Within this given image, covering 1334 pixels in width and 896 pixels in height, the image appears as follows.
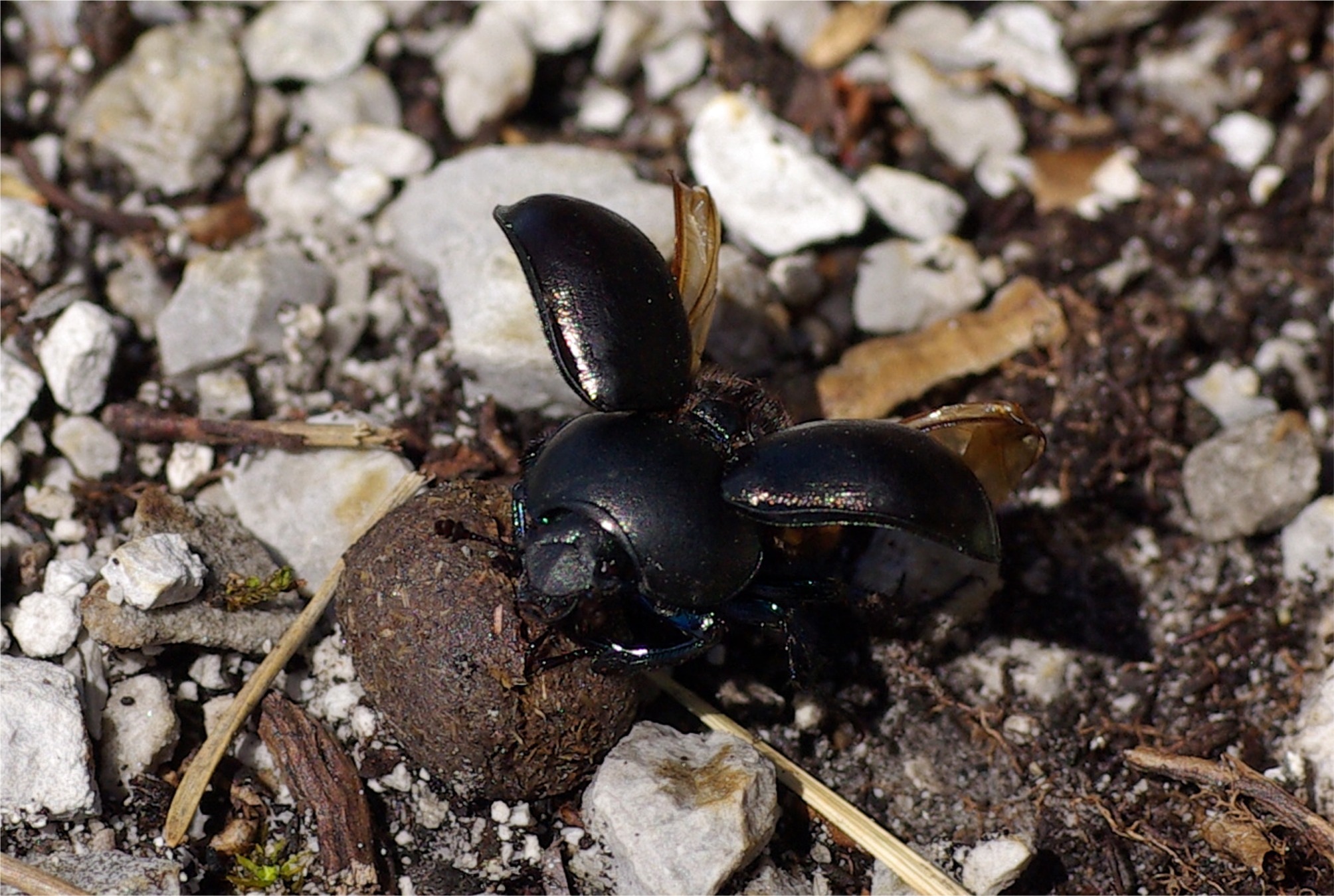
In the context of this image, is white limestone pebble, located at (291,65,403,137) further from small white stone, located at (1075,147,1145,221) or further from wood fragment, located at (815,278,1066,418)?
small white stone, located at (1075,147,1145,221)

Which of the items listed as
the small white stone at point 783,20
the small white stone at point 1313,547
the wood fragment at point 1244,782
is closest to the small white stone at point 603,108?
the small white stone at point 783,20

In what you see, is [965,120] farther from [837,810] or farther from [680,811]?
[680,811]

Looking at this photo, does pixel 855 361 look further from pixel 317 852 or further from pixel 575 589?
pixel 317 852

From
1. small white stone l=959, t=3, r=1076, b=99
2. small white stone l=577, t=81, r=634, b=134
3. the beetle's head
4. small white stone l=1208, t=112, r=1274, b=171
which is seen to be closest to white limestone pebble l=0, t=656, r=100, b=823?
the beetle's head

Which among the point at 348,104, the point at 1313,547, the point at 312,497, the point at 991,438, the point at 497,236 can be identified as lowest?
the point at 1313,547

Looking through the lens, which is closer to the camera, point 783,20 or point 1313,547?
point 1313,547

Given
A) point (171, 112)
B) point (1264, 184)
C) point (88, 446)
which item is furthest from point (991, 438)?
point (171, 112)

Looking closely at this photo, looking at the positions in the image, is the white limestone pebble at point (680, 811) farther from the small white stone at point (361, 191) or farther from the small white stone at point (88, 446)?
the small white stone at point (361, 191)
